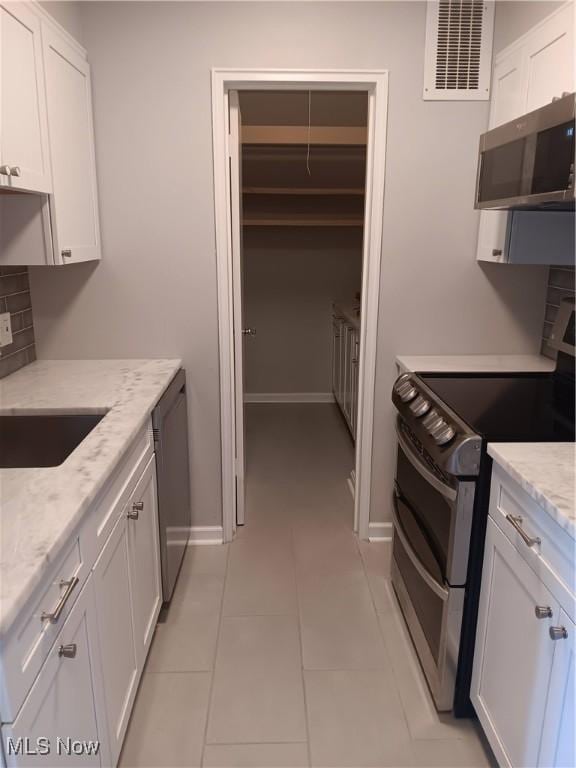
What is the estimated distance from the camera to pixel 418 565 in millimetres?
1932

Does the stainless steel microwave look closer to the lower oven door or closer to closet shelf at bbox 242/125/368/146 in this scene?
the lower oven door

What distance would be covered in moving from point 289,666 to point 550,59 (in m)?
2.32

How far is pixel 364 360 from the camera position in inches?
104

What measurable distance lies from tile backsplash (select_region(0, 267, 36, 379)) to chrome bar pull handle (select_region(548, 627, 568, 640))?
2.06m

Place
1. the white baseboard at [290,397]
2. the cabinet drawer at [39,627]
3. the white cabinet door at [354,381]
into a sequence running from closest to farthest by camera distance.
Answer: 1. the cabinet drawer at [39,627]
2. the white cabinet door at [354,381]
3. the white baseboard at [290,397]

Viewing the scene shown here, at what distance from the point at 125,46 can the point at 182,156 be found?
0.47m

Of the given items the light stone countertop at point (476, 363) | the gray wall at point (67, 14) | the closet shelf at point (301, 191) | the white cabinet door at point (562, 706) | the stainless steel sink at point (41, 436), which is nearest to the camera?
the white cabinet door at point (562, 706)

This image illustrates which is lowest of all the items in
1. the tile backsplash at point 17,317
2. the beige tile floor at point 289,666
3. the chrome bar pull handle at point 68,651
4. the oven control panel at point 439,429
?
the beige tile floor at point 289,666

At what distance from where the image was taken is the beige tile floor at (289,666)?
168 cm

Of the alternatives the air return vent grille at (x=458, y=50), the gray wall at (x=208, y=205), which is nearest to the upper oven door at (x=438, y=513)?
the gray wall at (x=208, y=205)

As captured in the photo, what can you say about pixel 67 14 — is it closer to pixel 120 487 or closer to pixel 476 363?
pixel 120 487

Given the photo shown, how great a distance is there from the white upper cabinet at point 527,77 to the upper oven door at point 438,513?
3.06 ft

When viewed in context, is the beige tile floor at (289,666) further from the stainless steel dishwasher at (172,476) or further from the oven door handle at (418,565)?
the oven door handle at (418,565)

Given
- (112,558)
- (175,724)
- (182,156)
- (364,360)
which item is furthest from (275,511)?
(182,156)
